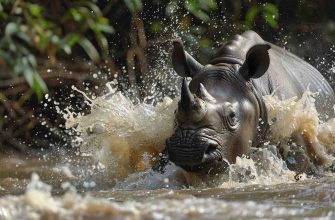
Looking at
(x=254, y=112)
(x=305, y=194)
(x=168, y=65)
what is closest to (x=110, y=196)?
(x=305, y=194)

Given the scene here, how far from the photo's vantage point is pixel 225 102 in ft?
21.4

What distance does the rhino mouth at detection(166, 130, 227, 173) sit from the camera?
6051mm

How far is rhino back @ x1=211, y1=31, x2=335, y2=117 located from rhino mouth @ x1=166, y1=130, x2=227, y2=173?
106 cm

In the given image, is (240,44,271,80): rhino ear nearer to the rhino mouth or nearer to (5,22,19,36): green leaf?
the rhino mouth

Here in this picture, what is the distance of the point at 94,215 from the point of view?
12.1 ft

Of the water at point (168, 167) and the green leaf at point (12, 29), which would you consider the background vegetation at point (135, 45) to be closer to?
the water at point (168, 167)

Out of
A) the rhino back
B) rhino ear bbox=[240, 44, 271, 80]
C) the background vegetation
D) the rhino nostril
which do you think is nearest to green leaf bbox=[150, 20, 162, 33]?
the background vegetation

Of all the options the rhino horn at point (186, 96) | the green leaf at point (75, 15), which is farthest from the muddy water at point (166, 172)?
the green leaf at point (75, 15)

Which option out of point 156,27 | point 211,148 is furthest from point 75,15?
point 156,27

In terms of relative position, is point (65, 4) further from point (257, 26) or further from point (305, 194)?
point (305, 194)

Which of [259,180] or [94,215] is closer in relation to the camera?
[94,215]

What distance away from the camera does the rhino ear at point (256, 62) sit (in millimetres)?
6836

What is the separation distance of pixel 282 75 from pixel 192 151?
197 centimetres

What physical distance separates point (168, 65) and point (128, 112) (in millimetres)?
2692
